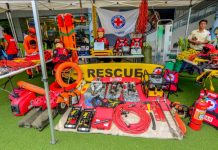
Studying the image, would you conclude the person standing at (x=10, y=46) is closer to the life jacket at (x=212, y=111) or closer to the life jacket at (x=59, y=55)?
the life jacket at (x=59, y=55)

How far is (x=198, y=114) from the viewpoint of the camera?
2451 mm

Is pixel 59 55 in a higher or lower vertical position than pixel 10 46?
lower

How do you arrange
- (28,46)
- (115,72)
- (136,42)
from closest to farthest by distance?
(28,46) → (115,72) → (136,42)

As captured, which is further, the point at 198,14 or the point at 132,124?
the point at 198,14

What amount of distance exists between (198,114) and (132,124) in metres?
1.09

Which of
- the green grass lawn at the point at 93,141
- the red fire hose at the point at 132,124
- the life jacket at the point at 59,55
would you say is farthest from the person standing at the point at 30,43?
the red fire hose at the point at 132,124

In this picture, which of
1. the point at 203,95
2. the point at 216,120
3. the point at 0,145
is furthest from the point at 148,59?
the point at 0,145

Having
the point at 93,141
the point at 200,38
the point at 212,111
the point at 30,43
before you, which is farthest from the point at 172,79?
the point at 30,43

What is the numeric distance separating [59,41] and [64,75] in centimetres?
101

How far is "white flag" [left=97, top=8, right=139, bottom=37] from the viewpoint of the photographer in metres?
6.72

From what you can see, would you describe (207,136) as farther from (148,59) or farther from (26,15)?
(26,15)

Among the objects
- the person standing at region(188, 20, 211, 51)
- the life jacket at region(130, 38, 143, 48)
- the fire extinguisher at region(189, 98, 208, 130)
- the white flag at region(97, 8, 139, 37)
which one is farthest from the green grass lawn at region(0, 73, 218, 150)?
the white flag at region(97, 8, 139, 37)

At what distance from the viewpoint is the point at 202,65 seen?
3.03 m

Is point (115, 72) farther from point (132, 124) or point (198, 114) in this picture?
point (198, 114)
